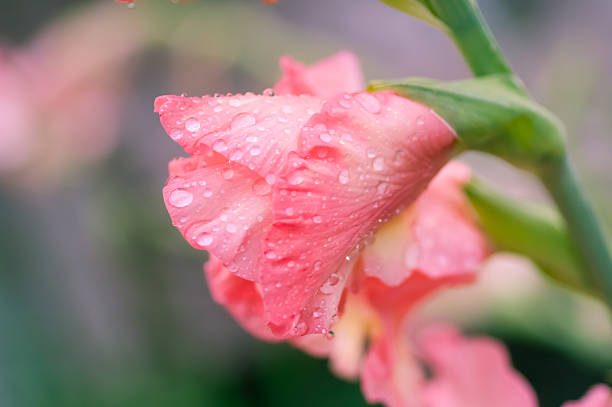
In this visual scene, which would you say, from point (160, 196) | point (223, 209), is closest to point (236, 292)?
point (223, 209)

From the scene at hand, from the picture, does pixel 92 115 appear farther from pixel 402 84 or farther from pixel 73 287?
pixel 402 84

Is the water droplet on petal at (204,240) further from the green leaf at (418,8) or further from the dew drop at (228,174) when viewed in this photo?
the green leaf at (418,8)

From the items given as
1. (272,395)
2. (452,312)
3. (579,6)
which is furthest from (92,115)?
(579,6)

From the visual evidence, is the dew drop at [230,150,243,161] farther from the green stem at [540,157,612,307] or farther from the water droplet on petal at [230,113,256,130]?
the green stem at [540,157,612,307]

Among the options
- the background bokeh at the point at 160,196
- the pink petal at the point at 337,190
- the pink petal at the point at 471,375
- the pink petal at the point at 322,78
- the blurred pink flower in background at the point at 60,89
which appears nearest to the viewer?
the pink petal at the point at 337,190

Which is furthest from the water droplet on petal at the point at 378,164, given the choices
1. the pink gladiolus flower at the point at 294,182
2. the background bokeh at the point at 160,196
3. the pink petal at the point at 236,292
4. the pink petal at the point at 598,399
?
the background bokeh at the point at 160,196

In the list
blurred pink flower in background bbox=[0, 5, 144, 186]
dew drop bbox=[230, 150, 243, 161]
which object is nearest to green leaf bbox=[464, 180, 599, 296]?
dew drop bbox=[230, 150, 243, 161]
